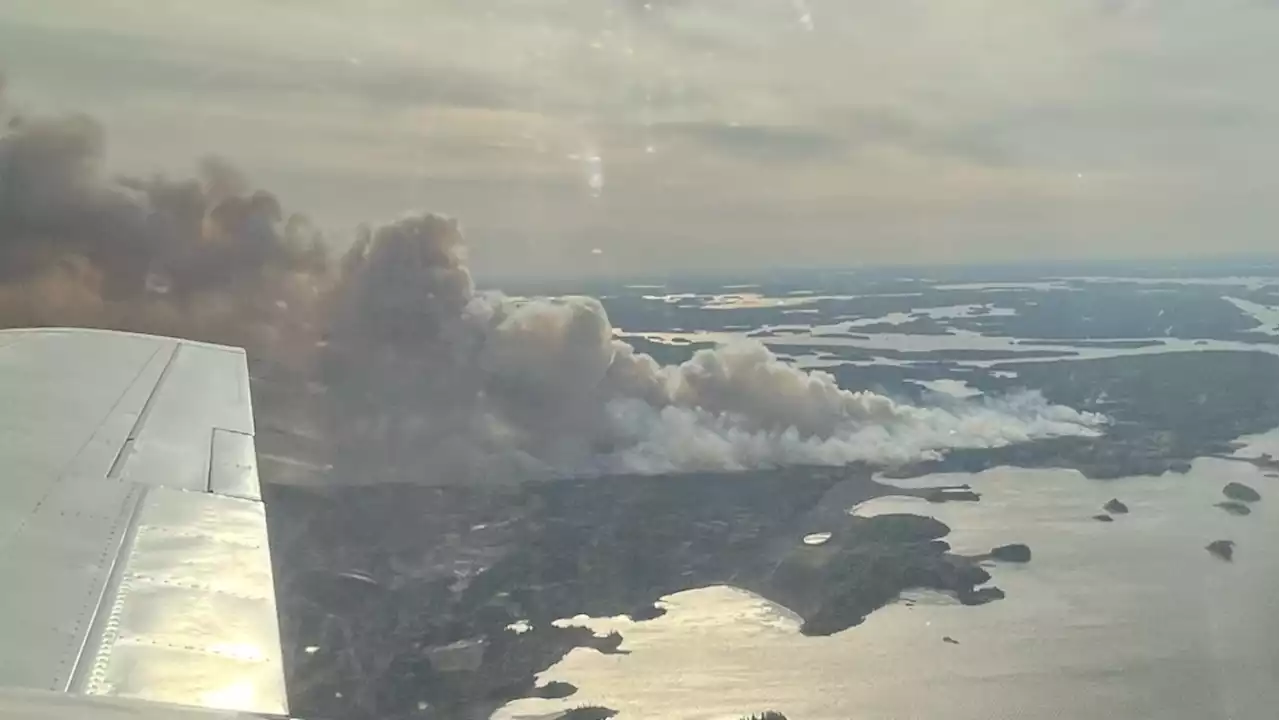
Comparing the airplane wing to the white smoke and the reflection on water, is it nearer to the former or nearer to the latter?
the white smoke

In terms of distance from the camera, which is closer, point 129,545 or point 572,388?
point 129,545

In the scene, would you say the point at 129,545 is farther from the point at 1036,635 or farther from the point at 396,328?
the point at 1036,635

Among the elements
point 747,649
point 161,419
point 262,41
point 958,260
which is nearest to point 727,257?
point 958,260

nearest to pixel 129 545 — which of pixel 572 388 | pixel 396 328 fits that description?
pixel 396 328

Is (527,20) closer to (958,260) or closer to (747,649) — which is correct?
(958,260)

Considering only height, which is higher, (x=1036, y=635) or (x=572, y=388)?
(x=572, y=388)

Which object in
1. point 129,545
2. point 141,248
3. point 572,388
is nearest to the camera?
point 129,545
